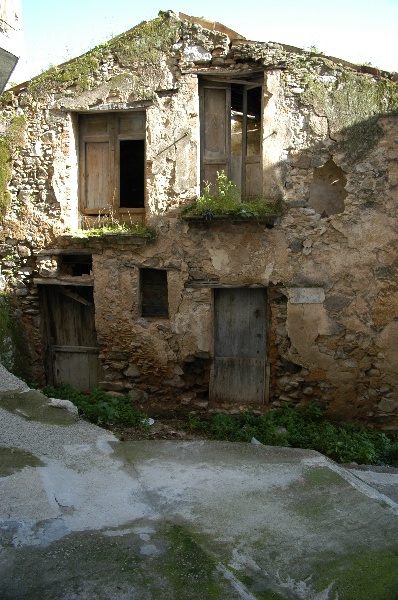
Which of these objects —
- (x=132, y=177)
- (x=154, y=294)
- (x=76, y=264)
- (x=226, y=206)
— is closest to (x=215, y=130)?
(x=226, y=206)

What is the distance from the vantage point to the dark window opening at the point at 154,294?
834cm

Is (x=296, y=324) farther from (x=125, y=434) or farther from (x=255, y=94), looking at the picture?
(x=255, y=94)

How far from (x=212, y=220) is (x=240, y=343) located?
76.9 inches

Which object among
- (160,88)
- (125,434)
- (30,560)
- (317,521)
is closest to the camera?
(30,560)

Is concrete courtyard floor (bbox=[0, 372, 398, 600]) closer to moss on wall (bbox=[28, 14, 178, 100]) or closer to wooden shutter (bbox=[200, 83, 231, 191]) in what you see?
wooden shutter (bbox=[200, 83, 231, 191])

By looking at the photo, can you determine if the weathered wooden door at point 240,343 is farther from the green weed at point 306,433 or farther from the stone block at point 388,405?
the stone block at point 388,405

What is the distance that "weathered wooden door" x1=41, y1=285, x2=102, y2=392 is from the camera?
8797 mm

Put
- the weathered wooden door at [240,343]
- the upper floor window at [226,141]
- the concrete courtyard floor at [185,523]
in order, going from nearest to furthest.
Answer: the concrete courtyard floor at [185,523] → the upper floor window at [226,141] → the weathered wooden door at [240,343]

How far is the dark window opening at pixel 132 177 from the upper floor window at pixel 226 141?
1245 millimetres

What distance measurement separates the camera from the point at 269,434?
23.7 feet

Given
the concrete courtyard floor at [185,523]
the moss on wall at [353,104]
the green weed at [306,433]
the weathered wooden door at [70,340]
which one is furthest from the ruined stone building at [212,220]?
the concrete courtyard floor at [185,523]

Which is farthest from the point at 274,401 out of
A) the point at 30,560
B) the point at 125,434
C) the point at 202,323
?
the point at 30,560

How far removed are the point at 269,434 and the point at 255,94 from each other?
199 inches

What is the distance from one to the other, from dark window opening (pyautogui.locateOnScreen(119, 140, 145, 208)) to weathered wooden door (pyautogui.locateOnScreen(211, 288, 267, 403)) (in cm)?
215
